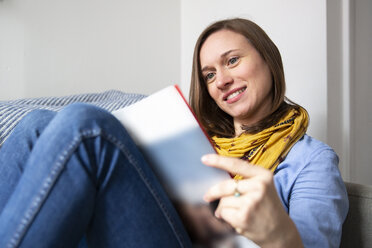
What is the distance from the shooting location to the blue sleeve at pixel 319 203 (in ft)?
1.94

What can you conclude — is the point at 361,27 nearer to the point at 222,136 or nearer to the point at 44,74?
the point at 222,136

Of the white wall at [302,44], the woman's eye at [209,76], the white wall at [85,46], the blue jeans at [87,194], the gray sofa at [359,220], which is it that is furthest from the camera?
the white wall at [302,44]

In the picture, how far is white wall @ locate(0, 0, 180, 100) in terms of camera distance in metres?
1.06

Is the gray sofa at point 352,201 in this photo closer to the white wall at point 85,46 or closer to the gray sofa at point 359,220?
the gray sofa at point 359,220

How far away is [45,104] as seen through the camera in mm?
967

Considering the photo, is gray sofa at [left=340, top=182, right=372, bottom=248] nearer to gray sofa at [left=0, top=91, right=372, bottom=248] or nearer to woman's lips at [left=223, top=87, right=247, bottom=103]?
gray sofa at [left=0, top=91, right=372, bottom=248]

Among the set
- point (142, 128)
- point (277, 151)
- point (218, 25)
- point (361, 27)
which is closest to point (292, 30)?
point (361, 27)

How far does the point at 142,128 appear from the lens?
0.49 metres

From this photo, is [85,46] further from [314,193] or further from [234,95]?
[314,193]

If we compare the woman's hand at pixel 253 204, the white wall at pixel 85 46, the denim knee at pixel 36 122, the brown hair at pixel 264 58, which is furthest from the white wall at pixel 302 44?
the denim knee at pixel 36 122

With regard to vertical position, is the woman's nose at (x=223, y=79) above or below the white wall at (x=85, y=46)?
below

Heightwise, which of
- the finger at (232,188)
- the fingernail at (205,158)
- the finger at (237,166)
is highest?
the fingernail at (205,158)

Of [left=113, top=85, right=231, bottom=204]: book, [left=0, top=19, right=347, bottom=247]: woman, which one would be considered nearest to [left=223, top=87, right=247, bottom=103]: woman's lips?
[left=0, top=19, right=347, bottom=247]: woman

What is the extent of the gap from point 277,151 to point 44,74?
943 millimetres
